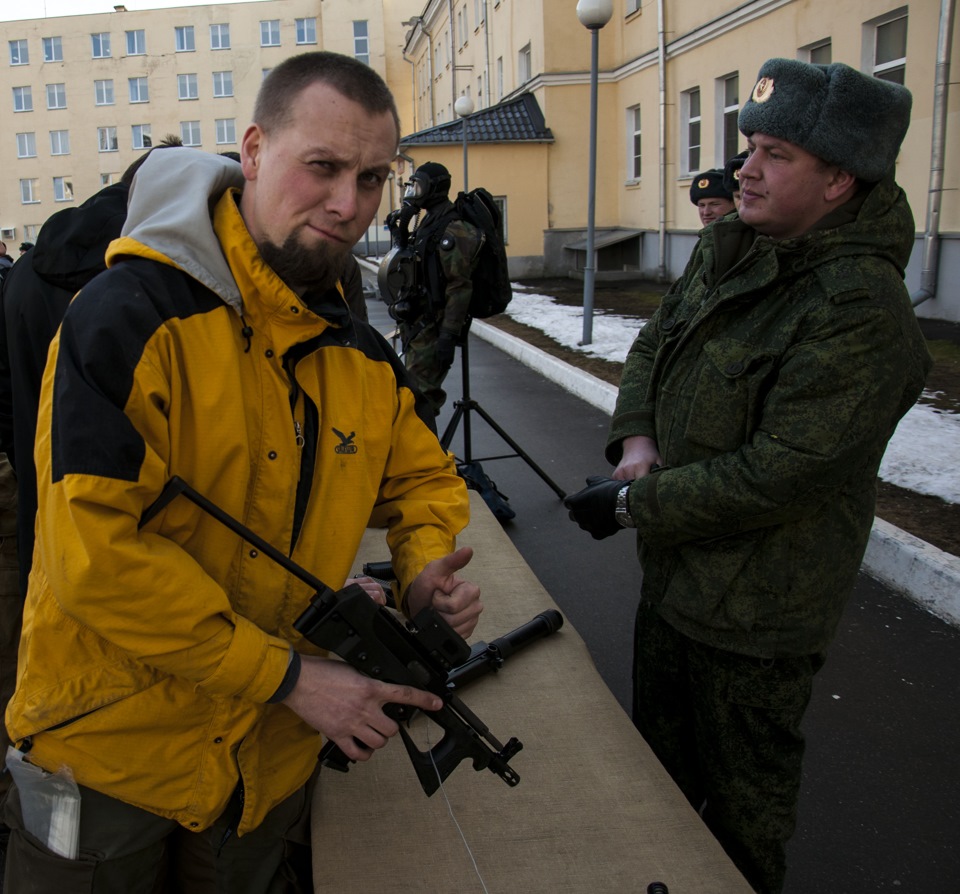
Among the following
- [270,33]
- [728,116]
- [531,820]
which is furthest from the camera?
[270,33]

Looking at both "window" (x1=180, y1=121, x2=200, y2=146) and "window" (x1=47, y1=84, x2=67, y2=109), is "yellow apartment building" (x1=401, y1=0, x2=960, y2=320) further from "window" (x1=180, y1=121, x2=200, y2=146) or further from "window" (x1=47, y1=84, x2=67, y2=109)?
"window" (x1=47, y1=84, x2=67, y2=109)

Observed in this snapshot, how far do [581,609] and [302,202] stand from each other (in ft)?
10.3

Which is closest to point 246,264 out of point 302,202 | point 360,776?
point 302,202

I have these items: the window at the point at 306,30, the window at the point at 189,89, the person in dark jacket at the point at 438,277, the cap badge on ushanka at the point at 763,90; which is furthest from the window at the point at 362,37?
the cap badge on ushanka at the point at 763,90

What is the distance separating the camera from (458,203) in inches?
240

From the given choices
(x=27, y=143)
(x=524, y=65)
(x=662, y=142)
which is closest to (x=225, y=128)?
(x=27, y=143)

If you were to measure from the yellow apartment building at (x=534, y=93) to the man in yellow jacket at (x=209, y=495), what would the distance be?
429 inches

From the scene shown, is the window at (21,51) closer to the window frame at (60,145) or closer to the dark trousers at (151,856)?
the window frame at (60,145)

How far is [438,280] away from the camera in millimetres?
6027

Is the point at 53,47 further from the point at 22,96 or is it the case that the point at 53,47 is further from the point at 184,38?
the point at 184,38

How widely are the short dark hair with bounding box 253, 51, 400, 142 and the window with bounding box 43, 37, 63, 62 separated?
208 feet

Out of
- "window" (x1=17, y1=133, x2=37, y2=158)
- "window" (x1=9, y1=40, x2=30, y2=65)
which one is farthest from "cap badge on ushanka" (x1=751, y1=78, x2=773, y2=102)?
"window" (x1=9, y1=40, x2=30, y2=65)

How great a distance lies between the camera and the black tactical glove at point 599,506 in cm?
213

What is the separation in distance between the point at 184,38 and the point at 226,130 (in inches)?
249
